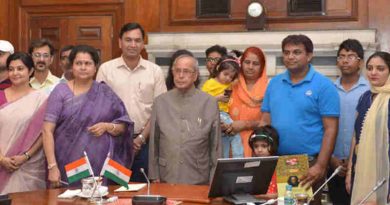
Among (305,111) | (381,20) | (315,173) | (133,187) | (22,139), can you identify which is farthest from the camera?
(381,20)

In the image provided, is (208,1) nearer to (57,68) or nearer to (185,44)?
(185,44)

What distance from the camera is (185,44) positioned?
573 centimetres

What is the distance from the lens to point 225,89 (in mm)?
4145

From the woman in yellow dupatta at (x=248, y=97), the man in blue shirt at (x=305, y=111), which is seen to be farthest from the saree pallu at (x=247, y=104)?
the man in blue shirt at (x=305, y=111)

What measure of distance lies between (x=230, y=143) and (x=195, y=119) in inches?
15.0

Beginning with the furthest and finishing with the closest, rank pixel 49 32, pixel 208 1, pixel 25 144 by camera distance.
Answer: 1. pixel 49 32
2. pixel 208 1
3. pixel 25 144

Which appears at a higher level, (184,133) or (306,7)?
(306,7)

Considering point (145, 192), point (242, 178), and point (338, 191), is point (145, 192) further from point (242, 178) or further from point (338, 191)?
point (338, 191)

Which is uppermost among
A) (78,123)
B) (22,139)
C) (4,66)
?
(4,66)

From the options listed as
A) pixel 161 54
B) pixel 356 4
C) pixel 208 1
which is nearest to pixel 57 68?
pixel 161 54

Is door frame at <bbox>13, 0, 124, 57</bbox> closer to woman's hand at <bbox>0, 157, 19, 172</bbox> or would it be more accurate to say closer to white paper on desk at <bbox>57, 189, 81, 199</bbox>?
woman's hand at <bbox>0, 157, 19, 172</bbox>

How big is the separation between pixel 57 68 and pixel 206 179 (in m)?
2.90

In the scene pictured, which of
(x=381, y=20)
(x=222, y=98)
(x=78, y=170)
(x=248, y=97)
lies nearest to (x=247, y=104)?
(x=248, y=97)

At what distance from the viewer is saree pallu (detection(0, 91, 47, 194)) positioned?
3861 mm
